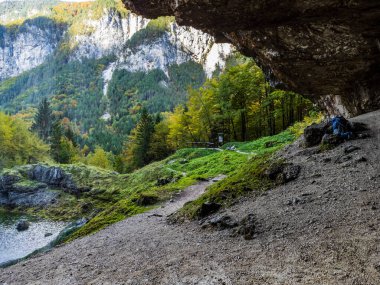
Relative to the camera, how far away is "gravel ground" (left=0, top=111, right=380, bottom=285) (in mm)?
7539

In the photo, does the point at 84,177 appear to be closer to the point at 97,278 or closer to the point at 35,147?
the point at 35,147

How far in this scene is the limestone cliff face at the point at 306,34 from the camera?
1284 centimetres

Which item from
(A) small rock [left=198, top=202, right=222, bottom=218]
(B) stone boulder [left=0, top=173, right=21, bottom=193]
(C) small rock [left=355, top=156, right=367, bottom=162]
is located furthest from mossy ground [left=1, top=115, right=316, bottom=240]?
(C) small rock [left=355, top=156, right=367, bottom=162]

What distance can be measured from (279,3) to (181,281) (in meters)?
10.0

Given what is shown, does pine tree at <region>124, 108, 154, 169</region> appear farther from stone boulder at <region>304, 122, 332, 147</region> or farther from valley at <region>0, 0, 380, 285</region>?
stone boulder at <region>304, 122, 332, 147</region>

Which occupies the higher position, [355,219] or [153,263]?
[355,219]

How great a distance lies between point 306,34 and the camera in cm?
1485

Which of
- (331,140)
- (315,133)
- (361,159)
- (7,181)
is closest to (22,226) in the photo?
(7,181)

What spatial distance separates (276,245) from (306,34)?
382 inches

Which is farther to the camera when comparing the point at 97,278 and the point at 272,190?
the point at 272,190

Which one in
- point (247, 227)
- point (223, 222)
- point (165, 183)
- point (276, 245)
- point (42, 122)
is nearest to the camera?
point (276, 245)

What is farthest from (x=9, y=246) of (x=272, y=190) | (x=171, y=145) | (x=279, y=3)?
(x=171, y=145)

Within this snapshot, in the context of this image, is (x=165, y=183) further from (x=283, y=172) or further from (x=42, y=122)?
(x=42, y=122)

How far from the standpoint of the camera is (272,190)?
1420 centimetres
